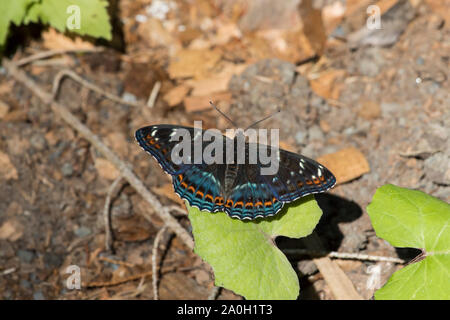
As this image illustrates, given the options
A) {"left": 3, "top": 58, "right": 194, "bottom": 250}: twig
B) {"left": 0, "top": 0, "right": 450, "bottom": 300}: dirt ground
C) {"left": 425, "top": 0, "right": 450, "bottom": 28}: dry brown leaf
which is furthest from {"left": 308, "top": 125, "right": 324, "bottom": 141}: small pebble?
{"left": 425, "top": 0, "right": 450, "bottom": 28}: dry brown leaf

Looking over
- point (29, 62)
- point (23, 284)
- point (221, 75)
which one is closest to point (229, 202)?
point (23, 284)

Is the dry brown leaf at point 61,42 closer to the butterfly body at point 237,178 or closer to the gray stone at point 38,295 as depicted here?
the butterfly body at point 237,178

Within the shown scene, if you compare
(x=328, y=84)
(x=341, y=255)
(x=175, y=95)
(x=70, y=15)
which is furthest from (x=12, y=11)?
(x=341, y=255)

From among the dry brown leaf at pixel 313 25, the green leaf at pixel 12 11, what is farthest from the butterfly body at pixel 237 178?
the dry brown leaf at pixel 313 25

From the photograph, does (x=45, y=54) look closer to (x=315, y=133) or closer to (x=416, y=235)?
(x=315, y=133)

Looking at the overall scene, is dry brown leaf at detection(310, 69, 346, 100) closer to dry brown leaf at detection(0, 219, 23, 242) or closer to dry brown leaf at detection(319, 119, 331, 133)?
dry brown leaf at detection(319, 119, 331, 133)

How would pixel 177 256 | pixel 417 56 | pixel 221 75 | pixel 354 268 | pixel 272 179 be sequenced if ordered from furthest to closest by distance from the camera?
pixel 221 75 < pixel 417 56 < pixel 177 256 < pixel 354 268 < pixel 272 179

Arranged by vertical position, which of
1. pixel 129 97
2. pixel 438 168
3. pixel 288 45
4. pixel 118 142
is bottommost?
pixel 438 168

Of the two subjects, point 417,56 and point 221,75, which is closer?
point 417,56

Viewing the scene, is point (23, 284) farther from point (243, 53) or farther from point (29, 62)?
point (243, 53)
